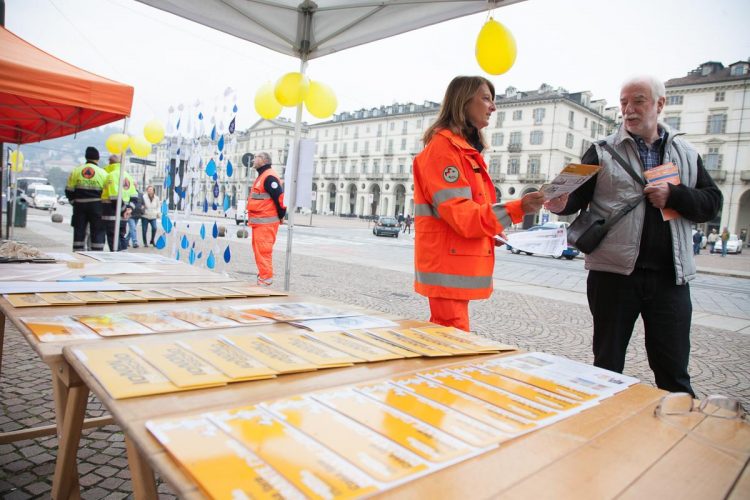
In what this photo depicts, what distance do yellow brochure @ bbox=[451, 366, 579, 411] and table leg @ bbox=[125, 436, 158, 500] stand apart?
706 mm

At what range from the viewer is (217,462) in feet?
2.15

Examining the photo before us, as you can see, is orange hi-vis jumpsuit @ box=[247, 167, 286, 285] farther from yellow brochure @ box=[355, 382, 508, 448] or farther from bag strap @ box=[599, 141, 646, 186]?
yellow brochure @ box=[355, 382, 508, 448]

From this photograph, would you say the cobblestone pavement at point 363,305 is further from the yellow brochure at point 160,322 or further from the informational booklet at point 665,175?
the informational booklet at point 665,175

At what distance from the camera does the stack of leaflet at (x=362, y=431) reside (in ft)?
2.07

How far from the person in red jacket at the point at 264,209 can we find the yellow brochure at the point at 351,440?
563cm

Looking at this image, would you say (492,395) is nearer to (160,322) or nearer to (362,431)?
(362,431)

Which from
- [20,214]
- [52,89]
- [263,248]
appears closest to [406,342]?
[52,89]

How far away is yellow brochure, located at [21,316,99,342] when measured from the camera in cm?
120

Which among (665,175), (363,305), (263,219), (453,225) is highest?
(665,175)

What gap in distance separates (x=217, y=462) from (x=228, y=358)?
476 millimetres

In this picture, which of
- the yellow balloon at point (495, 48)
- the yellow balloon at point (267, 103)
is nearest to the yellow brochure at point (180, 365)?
the yellow balloon at point (495, 48)

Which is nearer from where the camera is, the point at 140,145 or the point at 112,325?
the point at 112,325

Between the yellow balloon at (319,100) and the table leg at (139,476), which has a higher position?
the yellow balloon at (319,100)

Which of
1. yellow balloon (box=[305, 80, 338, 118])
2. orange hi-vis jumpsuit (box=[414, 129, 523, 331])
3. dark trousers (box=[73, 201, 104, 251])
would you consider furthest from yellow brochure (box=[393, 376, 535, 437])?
dark trousers (box=[73, 201, 104, 251])
